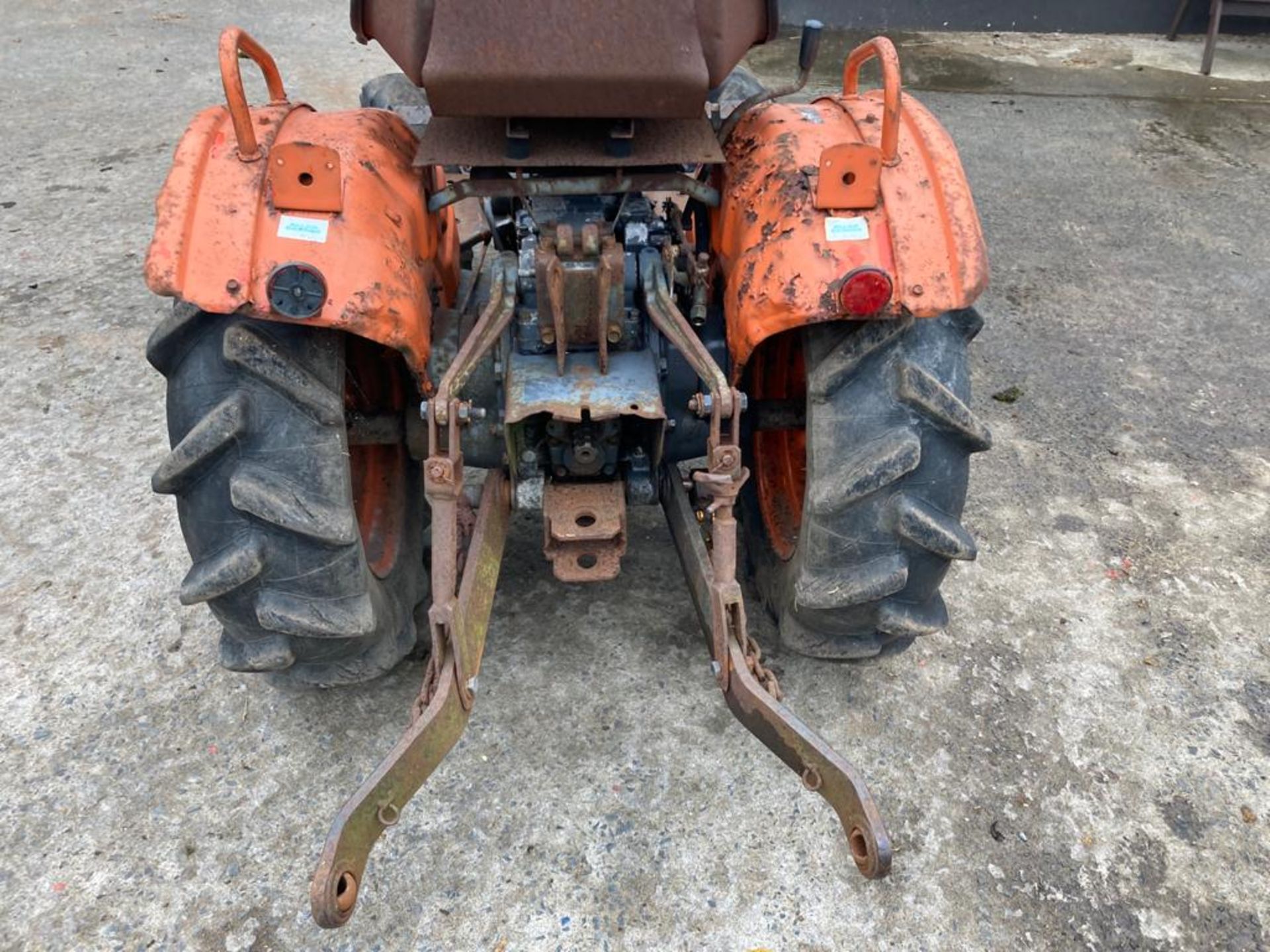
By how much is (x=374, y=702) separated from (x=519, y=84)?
1470 mm

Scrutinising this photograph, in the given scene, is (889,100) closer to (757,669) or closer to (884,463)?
(884,463)

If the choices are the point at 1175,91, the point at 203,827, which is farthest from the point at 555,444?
the point at 1175,91

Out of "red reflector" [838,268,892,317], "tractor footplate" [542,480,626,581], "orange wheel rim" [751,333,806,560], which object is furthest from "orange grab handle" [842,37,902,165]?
"tractor footplate" [542,480,626,581]

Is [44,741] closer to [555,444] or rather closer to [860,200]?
[555,444]

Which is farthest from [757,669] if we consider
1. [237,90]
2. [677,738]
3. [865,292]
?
[237,90]

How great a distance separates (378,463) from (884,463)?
4.43ft

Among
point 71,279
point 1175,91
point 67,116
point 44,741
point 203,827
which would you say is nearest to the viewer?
point 203,827

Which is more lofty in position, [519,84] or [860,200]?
[519,84]

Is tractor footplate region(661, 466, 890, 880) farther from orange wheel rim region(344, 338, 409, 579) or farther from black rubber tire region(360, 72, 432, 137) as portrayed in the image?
black rubber tire region(360, 72, 432, 137)

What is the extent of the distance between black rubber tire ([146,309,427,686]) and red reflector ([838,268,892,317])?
97 centimetres

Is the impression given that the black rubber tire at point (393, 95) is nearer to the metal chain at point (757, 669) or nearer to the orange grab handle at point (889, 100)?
the orange grab handle at point (889, 100)

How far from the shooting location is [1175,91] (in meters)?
7.21

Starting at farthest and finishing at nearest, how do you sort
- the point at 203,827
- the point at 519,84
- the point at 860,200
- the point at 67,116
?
the point at 67,116 < the point at 203,827 < the point at 860,200 < the point at 519,84

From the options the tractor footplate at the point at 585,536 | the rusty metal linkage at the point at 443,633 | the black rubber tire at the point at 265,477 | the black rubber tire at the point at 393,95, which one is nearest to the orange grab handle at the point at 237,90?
the black rubber tire at the point at 265,477
